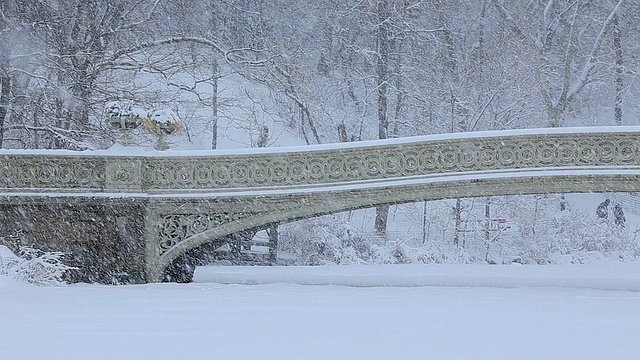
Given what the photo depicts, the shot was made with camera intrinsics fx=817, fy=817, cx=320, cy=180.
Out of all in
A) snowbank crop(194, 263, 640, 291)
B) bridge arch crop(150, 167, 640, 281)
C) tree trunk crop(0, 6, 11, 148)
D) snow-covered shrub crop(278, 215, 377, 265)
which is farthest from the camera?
tree trunk crop(0, 6, 11, 148)

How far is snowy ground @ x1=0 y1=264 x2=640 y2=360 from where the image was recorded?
4.25 meters

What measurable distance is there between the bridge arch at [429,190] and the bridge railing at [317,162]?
10 cm

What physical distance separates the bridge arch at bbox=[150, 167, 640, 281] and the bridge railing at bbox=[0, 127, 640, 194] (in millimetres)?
97

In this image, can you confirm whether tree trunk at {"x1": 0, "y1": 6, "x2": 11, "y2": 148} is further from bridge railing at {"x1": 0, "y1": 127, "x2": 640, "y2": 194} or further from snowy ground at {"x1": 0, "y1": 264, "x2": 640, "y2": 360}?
snowy ground at {"x1": 0, "y1": 264, "x2": 640, "y2": 360}

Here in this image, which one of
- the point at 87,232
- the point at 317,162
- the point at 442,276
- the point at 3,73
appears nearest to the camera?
the point at 442,276

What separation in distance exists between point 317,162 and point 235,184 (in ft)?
3.50

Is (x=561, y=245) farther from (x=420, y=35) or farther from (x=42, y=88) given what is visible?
(x=42, y=88)

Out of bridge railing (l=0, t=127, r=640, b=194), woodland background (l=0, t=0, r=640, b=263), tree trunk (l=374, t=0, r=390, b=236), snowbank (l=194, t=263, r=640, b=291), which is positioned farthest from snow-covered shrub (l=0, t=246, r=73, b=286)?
tree trunk (l=374, t=0, r=390, b=236)

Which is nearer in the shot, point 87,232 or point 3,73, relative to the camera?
point 87,232

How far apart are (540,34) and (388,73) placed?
4.00 meters

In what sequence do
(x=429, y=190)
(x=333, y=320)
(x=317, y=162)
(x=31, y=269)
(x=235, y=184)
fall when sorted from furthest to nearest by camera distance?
(x=235, y=184), (x=317, y=162), (x=429, y=190), (x=31, y=269), (x=333, y=320)

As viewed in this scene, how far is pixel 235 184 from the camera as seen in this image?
1023 centimetres

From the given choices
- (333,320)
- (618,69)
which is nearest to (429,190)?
(333,320)

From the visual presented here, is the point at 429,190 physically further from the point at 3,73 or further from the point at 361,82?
the point at 361,82
